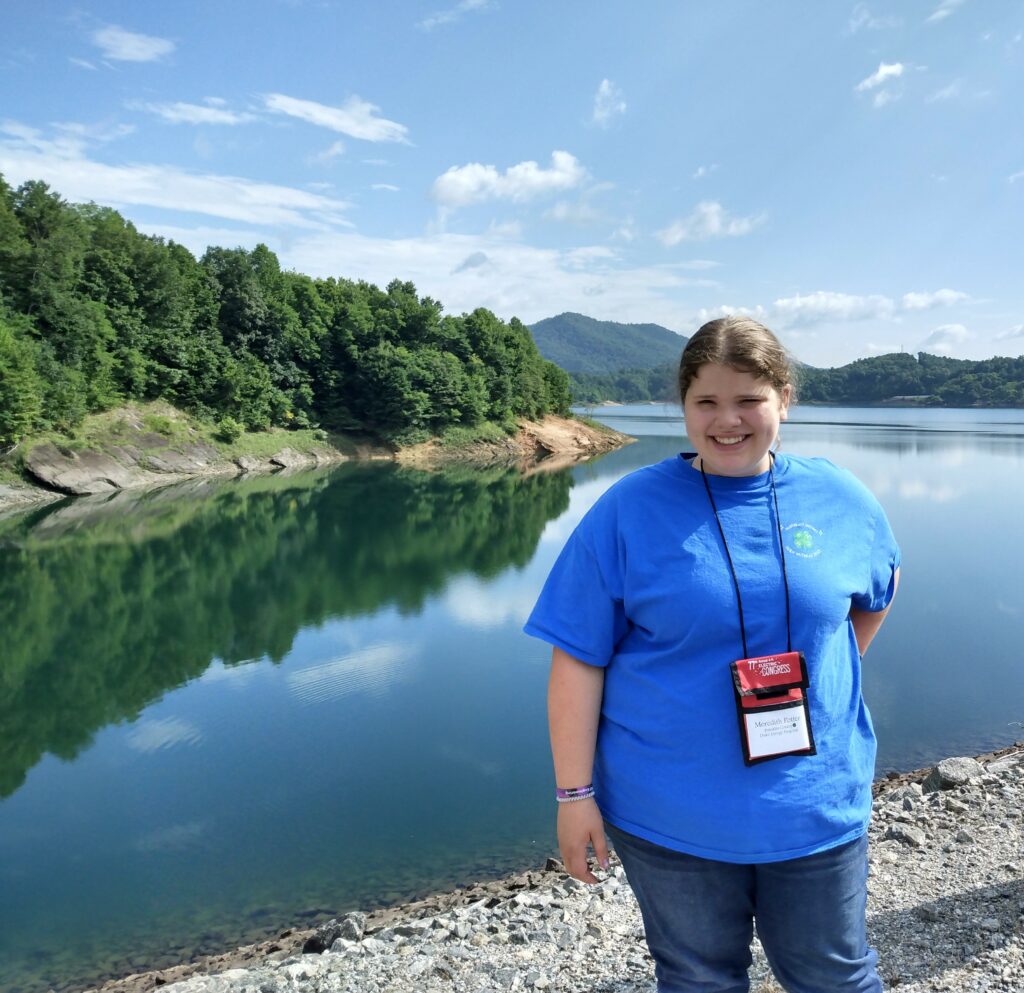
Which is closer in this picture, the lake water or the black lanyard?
the black lanyard

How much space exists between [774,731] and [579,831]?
46cm

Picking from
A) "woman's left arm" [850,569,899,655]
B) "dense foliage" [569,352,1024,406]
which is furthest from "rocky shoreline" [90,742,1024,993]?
"dense foliage" [569,352,1024,406]

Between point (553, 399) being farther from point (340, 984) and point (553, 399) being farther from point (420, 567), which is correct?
point (340, 984)

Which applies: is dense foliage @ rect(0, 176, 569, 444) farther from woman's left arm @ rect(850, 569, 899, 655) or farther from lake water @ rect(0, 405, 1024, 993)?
woman's left arm @ rect(850, 569, 899, 655)

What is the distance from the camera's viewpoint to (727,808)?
1598 mm

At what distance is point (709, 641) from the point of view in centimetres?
161

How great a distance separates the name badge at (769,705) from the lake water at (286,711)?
70 cm

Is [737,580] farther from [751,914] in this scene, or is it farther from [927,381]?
[927,381]

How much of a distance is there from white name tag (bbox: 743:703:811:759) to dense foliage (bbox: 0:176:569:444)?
79.2 ft

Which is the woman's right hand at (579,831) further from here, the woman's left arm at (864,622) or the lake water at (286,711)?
the lake water at (286,711)

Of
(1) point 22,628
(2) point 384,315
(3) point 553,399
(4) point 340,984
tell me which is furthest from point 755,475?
(3) point 553,399

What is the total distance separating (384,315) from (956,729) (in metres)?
37.9

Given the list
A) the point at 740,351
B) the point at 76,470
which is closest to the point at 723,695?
the point at 740,351

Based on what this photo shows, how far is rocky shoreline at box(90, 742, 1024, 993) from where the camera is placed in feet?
9.93
